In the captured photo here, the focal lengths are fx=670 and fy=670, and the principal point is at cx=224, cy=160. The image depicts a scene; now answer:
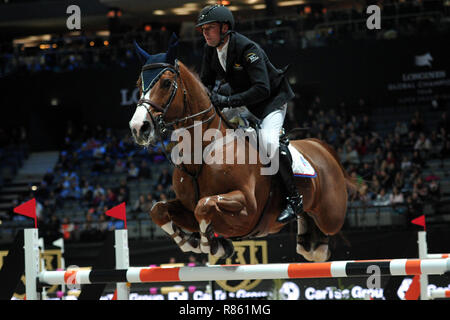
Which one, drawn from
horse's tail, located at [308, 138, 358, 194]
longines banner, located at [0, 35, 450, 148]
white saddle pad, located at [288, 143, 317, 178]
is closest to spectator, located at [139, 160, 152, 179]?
longines banner, located at [0, 35, 450, 148]

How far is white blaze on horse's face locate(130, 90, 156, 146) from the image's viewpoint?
13.0 feet

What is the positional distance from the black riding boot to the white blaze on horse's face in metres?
1.20

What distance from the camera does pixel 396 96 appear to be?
16.4 meters

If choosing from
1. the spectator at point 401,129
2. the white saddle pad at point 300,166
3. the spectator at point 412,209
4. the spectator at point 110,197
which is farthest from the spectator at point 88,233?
the white saddle pad at point 300,166

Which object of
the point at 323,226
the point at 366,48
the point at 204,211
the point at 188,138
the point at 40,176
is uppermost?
the point at 366,48

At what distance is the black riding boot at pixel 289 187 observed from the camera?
4887mm

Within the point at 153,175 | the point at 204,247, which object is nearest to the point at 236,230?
the point at 204,247

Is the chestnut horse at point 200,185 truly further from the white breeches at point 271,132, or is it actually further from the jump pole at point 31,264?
the jump pole at point 31,264

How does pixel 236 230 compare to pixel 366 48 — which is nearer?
pixel 236 230

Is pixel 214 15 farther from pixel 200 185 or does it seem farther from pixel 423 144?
pixel 423 144

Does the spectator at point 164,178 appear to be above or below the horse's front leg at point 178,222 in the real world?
below

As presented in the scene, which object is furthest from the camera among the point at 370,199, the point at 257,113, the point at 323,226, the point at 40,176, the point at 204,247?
the point at 40,176
